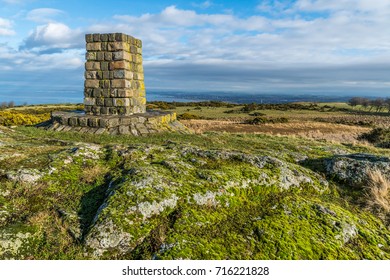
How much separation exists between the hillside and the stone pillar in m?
9.41

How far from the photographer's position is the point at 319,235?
459 centimetres

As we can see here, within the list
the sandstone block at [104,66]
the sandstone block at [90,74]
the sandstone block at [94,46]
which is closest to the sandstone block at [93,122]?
the sandstone block at [90,74]

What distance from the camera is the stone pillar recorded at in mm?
16234

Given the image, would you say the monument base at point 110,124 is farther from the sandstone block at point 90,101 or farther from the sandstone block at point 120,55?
the sandstone block at point 120,55

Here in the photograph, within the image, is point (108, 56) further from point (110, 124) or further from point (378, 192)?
point (378, 192)

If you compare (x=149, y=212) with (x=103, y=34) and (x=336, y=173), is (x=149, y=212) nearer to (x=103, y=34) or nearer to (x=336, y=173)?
(x=336, y=173)

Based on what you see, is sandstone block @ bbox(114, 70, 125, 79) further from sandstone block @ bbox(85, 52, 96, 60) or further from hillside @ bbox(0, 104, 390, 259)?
hillside @ bbox(0, 104, 390, 259)

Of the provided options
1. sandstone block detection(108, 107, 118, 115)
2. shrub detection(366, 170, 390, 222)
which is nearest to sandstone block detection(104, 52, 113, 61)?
sandstone block detection(108, 107, 118, 115)

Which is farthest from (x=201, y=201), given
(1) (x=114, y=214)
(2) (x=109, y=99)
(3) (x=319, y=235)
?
(2) (x=109, y=99)

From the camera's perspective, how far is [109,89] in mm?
16516

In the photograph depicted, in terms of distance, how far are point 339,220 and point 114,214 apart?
373 cm

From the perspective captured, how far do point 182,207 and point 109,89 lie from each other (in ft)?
43.1

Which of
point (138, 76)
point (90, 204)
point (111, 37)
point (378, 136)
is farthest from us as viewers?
point (378, 136)

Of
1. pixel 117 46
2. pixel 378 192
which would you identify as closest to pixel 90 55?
pixel 117 46
